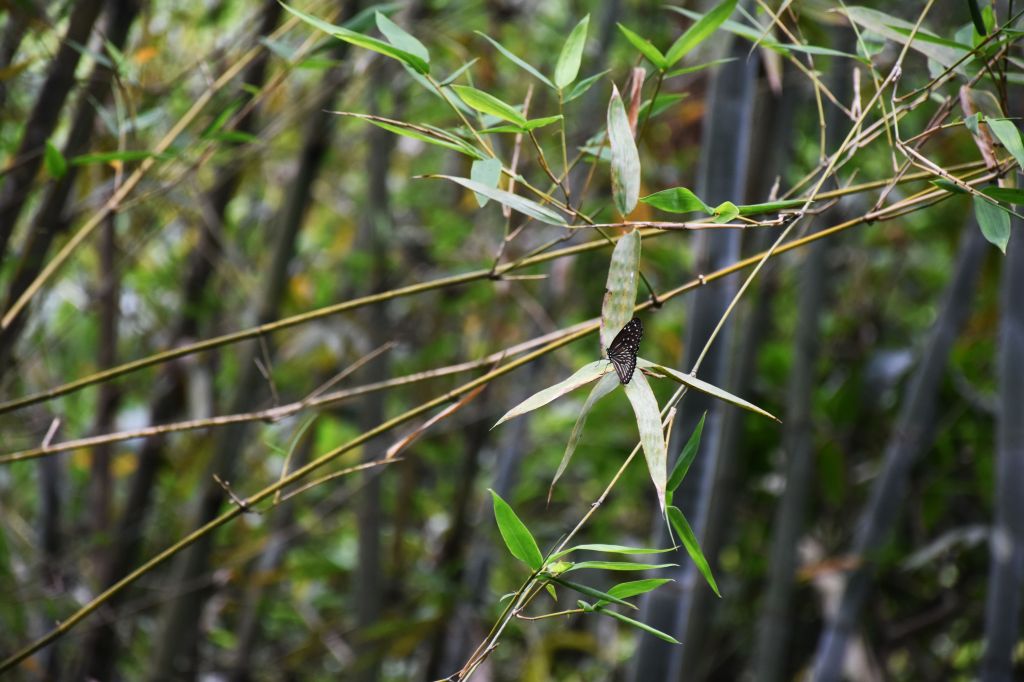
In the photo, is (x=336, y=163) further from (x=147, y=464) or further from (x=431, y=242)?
(x=147, y=464)

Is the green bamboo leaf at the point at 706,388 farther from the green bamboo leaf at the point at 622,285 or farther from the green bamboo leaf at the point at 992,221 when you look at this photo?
the green bamboo leaf at the point at 992,221

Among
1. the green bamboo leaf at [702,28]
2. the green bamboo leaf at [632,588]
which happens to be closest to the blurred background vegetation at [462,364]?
the green bamboo leaf at [702,28]

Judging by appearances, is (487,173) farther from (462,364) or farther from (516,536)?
(462,364)

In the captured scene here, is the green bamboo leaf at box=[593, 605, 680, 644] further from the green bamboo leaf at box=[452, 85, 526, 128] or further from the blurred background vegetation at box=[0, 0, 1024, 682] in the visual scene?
the blurred background vegetation at box=[0, 0, 1024, 682]

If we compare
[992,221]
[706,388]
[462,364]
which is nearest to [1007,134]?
[992,221]

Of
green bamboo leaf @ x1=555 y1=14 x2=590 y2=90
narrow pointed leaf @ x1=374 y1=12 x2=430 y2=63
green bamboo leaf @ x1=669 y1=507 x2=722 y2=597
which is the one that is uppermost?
narrow pointed leaf @ x1=374 y1=12 x2=430 y2=63

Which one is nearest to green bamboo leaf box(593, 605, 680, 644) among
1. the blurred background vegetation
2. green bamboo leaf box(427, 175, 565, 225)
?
green bamboo leaf box(427, 175, 565, 225)
